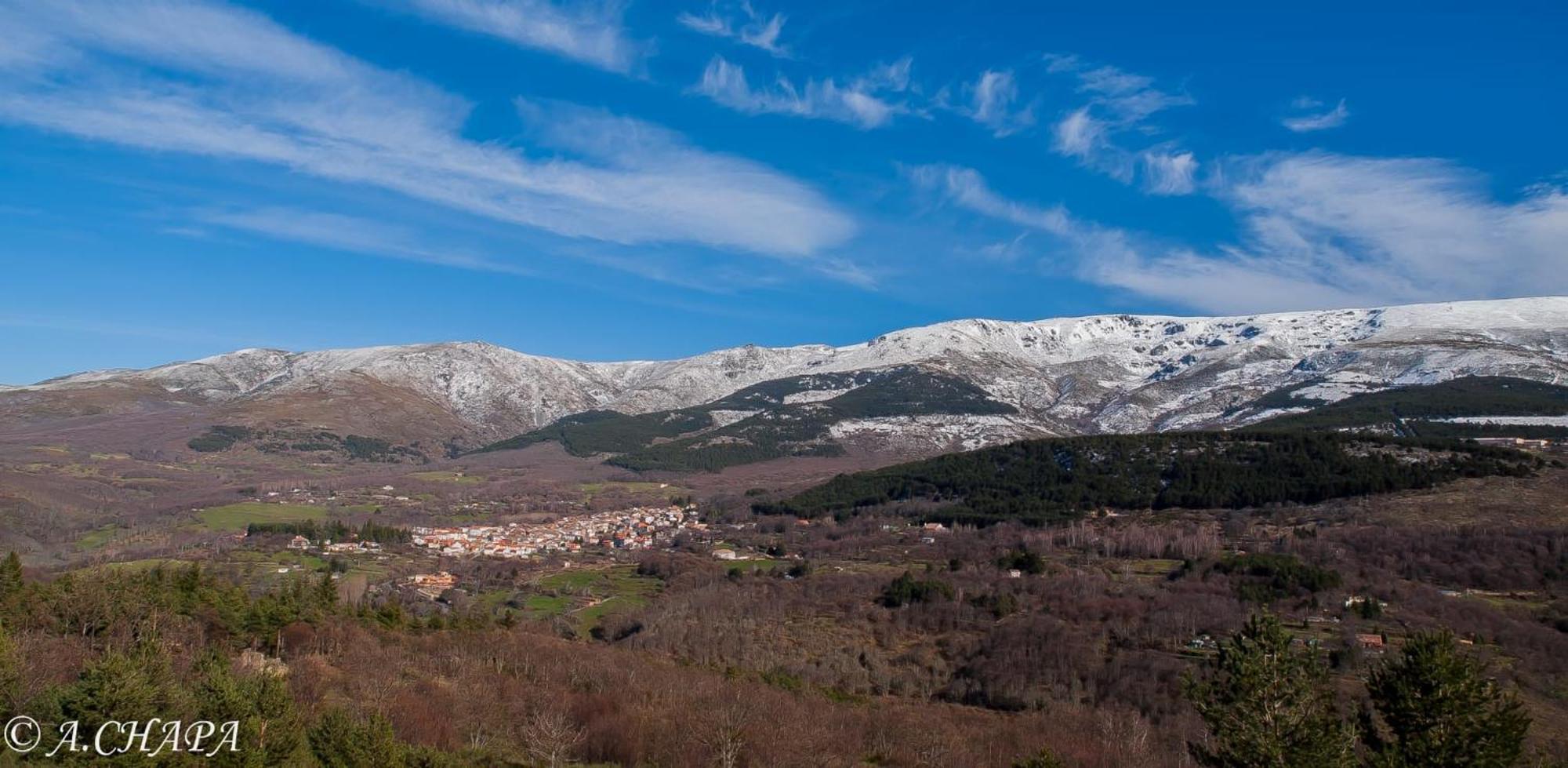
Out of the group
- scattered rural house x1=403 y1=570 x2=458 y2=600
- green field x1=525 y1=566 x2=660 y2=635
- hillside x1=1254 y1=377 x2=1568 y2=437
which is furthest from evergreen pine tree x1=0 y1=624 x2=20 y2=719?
hillside x1=1254 y1=377 x2=1568 y2=437

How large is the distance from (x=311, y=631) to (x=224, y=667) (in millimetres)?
31307

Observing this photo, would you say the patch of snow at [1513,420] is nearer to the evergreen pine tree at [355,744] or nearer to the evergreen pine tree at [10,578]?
the evergreen pine tree at [355,744]

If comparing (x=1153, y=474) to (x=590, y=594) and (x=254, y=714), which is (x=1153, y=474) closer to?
(x=590, y=594)

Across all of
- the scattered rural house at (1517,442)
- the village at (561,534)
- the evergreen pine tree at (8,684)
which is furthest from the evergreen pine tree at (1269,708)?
the scattered rural house at (1517,442)

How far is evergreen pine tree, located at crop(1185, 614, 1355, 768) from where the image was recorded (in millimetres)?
25875

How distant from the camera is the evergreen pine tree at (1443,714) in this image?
86.6 feet

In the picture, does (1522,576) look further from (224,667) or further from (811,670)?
(224,667)

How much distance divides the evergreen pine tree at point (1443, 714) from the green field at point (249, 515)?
145m

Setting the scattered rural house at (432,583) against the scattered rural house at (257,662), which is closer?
the scattered rural house at (257,662)

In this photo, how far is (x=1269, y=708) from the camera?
91.6 ft

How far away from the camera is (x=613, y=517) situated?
162625mm

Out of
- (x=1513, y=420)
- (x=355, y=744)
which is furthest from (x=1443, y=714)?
(x=1513, y=420)

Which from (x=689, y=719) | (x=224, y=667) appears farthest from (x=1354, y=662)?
(x=224, y=667)

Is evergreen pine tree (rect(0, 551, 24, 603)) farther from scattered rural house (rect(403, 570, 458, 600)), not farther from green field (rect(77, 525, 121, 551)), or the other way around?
green field (rect(77, 525, 121, 551))
